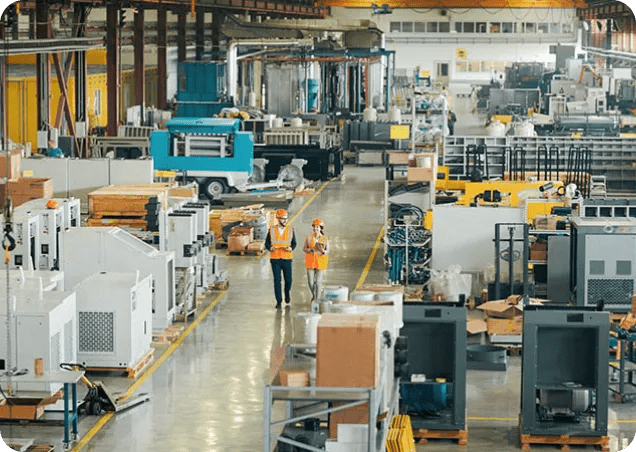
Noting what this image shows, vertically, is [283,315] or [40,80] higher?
[40,80]

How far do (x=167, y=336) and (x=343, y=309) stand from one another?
5.73 meters

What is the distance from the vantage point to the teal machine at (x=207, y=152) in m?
27.0

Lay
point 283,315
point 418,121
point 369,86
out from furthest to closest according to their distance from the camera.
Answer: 1. point 369,86
2. point 418,121
3. point 283,315

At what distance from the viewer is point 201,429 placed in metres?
12.5

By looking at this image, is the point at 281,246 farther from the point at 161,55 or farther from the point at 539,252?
the point at 161,55

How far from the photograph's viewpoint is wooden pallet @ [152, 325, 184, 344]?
1584 cm

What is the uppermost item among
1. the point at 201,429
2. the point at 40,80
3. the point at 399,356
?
the point at 40,80

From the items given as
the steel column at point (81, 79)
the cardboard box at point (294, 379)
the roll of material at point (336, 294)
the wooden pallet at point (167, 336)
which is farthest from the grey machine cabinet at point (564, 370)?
the steel column at point (81, 79)

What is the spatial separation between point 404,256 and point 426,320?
24.5ft

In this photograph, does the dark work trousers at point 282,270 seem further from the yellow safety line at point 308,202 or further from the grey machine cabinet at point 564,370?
the yellow safety line at point 308,202

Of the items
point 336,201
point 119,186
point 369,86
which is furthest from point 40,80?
point 369,86

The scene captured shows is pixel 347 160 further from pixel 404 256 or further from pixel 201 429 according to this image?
pixel 201 429

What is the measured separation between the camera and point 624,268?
1620cm

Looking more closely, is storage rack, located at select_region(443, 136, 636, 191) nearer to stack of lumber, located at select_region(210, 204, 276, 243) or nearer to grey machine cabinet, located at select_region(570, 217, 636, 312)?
stack of lumber, located at select_region(210, 204, 276, 243)
